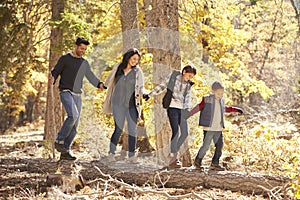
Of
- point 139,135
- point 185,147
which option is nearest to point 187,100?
point 185,147

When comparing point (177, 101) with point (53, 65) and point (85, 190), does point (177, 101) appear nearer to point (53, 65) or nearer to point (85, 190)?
point (85, 190)

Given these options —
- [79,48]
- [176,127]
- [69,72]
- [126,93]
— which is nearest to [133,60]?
[126,93]

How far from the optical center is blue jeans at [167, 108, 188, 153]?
684 cm

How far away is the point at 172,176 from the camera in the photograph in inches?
250

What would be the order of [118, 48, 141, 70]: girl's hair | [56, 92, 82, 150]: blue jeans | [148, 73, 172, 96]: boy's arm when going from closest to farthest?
[56, 92, 82, 150]: blue jeans, [118, 48, 141, 70]: girl's hair, [148, 73, 172, 96]: boy's arm

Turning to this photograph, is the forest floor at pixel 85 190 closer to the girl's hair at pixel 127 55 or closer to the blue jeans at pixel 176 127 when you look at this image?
the blue jeans at pixel 176 127

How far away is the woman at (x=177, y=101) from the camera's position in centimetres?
684

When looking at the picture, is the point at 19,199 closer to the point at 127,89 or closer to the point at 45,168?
the point at 45,168

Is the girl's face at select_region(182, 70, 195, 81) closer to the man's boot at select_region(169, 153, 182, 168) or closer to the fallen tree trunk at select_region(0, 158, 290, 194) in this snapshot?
the man's boot at select_region(169, 153, 182, 168)

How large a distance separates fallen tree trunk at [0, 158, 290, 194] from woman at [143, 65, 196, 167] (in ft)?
1.66

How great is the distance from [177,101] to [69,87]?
167 centimetres

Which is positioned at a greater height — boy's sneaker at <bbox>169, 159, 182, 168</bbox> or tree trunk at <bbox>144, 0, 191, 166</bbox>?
tree trunk at <bbox>144, 0, 191, 166</bbox>

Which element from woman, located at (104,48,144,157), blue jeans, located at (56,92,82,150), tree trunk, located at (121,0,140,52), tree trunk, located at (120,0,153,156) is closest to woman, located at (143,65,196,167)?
woman, located at (104,48,144,157)

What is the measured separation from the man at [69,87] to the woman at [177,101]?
3.50 feet
